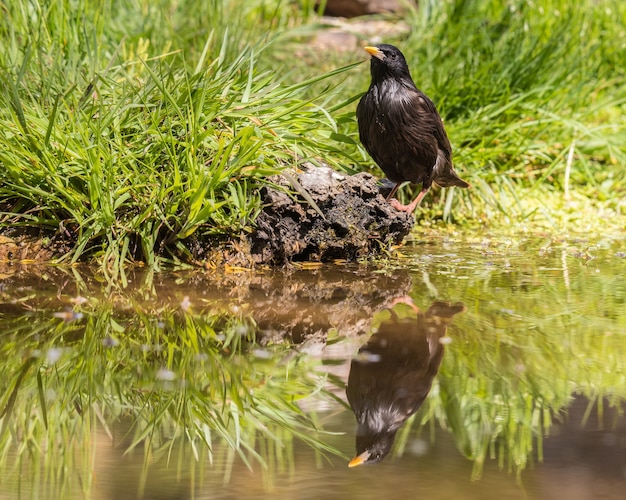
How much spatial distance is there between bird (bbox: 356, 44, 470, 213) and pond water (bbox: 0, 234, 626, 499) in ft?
2.87

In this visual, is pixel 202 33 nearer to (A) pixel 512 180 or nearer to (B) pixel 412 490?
(A) pixel 512 180

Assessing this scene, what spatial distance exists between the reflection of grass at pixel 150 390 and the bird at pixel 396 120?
1792 millimetres

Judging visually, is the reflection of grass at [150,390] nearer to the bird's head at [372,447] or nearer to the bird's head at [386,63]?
the bird's head at [372,447]

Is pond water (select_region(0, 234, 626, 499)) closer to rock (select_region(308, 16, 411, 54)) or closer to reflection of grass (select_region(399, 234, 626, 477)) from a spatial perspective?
reflection of grass (select_region(399, 234, 626, 477))

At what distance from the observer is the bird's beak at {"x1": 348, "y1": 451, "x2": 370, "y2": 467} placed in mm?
2065

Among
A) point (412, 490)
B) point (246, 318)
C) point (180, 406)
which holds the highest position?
point (412, 490)

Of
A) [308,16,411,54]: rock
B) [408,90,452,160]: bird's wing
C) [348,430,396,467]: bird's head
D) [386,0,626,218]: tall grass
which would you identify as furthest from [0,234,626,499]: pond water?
[308,16,411,54]: rock

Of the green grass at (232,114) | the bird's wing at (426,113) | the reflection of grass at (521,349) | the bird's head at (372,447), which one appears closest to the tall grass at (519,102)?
the green grass at (232,114)

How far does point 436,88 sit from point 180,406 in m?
4.31

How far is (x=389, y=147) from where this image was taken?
15.7 ft

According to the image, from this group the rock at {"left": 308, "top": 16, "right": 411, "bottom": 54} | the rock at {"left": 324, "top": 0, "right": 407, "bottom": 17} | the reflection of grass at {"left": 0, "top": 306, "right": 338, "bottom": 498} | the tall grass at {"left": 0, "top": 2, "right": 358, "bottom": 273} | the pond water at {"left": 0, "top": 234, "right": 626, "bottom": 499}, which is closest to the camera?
the pond water at {"left": 0, "top": 234, "right": 626, "bottom": 499}

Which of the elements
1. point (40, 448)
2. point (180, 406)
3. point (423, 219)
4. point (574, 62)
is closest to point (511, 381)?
point (180, 406)

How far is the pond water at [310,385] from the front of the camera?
6.50 feet

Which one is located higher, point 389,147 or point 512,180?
point 389,147
